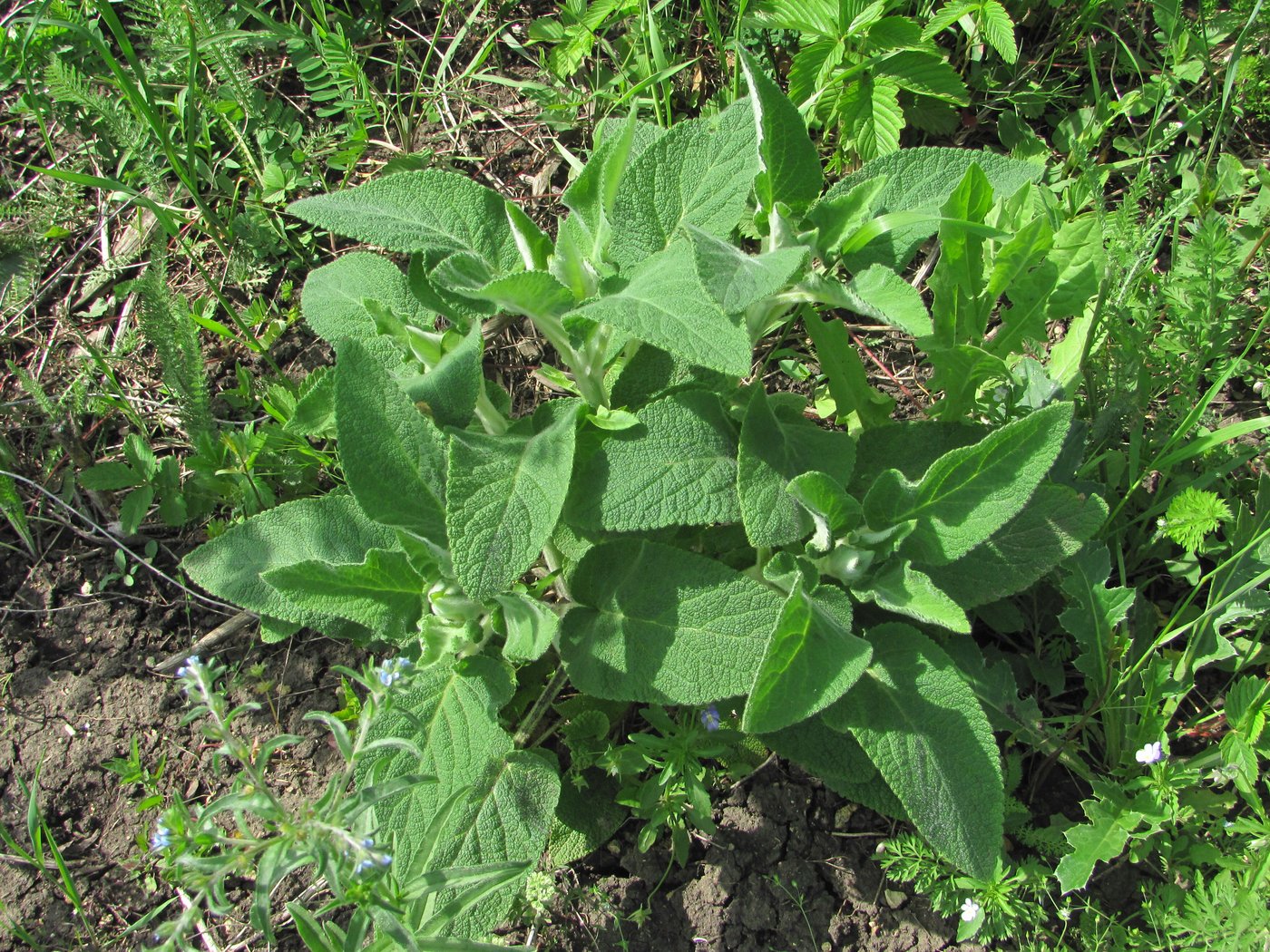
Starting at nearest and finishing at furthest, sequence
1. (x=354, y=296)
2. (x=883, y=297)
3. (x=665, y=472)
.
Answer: (x=883, y=297) < (x=665, y=472) < (x=354, y=296)

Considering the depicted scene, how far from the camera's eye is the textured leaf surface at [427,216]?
7.20 feet

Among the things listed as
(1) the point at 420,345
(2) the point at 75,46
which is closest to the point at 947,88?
(1) the point at 420,345

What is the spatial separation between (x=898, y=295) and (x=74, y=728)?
2.29 meters

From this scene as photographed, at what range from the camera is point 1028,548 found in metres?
2.17

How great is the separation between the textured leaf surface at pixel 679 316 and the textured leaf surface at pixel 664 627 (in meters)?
0.47

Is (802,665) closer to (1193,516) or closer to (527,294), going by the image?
(527,294)

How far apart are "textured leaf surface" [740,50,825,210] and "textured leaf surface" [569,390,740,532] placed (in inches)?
17.4

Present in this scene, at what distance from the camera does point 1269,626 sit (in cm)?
245

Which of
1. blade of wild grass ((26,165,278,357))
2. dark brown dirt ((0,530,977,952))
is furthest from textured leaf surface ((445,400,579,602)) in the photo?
blade of wild grass ((26,165,278,357))

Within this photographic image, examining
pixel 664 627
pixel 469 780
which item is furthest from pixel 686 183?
pixel 469 780

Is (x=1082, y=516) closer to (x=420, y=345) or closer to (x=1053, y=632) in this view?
(x=1053, y=632)

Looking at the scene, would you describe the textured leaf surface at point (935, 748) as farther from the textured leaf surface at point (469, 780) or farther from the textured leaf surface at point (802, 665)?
the textured leaf surface at point (469, 780)

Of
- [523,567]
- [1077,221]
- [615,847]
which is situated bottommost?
[615,847]

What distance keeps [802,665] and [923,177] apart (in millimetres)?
1079
